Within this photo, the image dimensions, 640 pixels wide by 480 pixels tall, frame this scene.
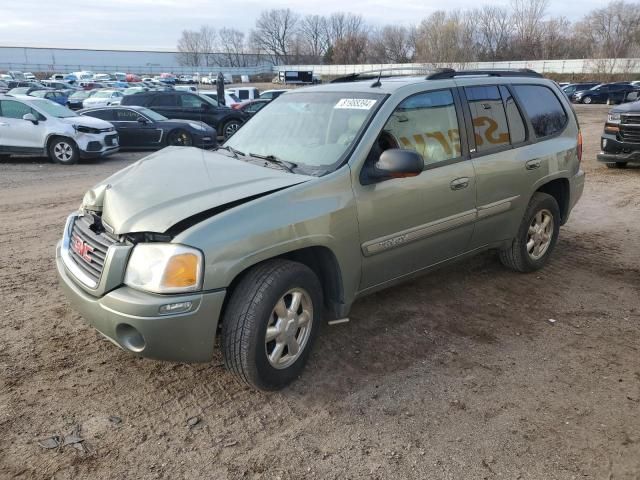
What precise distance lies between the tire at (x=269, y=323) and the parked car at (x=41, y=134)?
10.9 metres

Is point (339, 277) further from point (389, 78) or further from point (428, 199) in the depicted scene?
point (389, 78)

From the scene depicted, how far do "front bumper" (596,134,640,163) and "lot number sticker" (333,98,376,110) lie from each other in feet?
28.2

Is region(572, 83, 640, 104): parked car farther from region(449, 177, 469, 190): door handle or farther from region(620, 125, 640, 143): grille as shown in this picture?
region(449, 177, 469, 190): door handle

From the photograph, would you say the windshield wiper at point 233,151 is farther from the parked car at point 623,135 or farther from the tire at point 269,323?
the parked car at point 623,135

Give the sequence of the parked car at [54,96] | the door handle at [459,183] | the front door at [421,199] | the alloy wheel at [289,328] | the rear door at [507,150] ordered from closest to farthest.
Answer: the alloy wheel at [289,328], the front door at [421,199], the door handle at [459,183], the rear door at [507,150], the parked car at [54,96]

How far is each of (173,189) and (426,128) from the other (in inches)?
76.2

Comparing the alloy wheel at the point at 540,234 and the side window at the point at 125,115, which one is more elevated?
the side window at the point at 125,115

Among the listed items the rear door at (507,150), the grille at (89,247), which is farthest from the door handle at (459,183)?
the grille at (89,247)

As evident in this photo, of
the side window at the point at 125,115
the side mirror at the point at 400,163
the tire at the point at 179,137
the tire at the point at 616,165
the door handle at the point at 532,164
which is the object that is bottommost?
the tire at the point at 616,165

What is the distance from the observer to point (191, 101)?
17.5 m

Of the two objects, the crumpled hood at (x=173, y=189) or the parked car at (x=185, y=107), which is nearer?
the crumpled hood at (x=173, y=189)

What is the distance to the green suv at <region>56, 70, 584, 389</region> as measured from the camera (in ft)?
9.39

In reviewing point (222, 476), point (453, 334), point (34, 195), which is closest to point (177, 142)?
point (34, 195)

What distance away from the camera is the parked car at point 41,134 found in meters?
12.4
